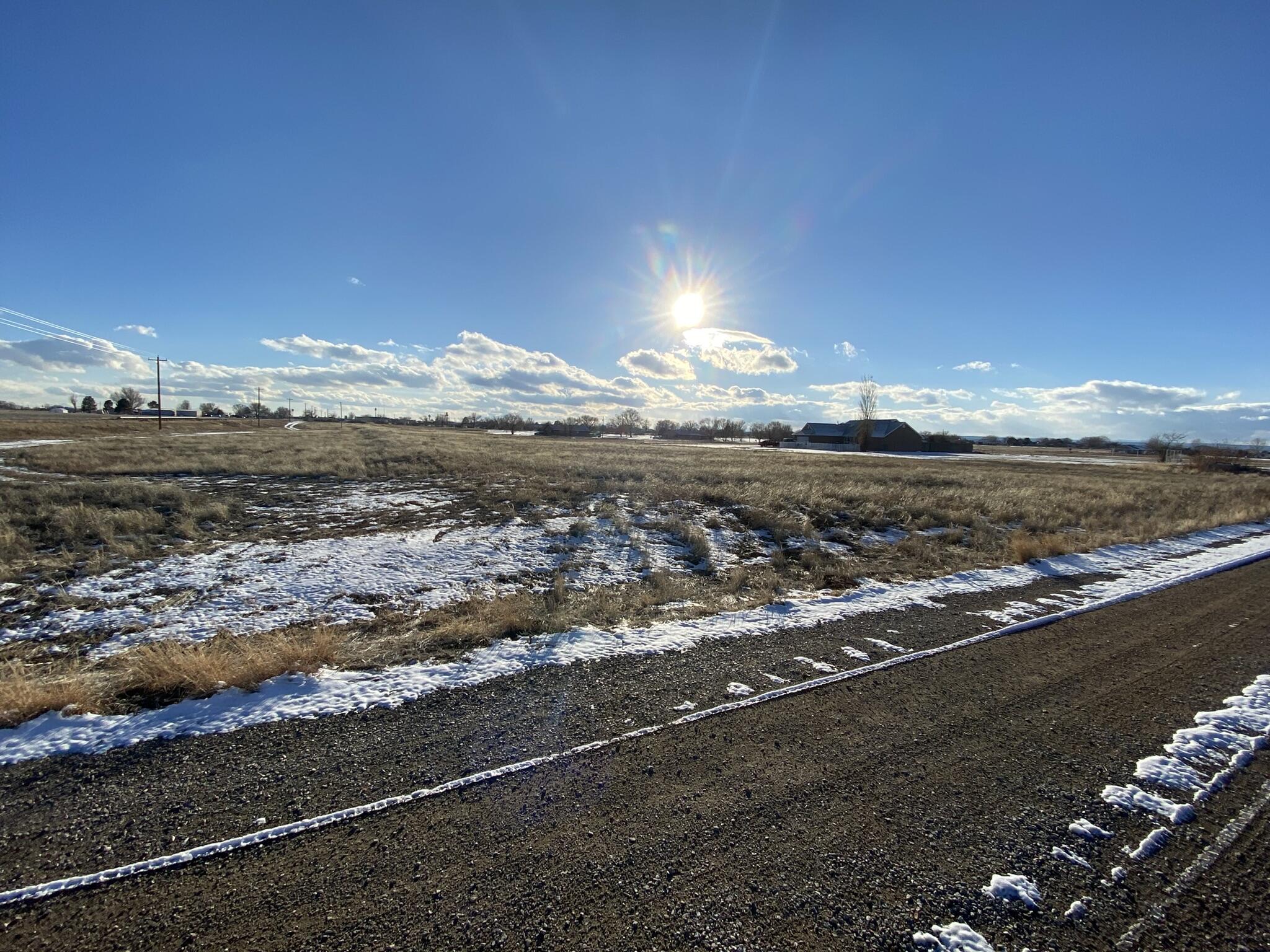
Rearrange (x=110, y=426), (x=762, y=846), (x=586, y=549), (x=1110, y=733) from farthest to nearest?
(x=110, y=426)
(x=586, y=549)
(x=1110, y=733)
(x=762, y=846)

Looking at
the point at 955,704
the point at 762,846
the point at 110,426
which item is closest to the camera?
the point at 762,846

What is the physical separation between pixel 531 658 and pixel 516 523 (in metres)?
8.06

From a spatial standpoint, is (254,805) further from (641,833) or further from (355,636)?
(355,636)

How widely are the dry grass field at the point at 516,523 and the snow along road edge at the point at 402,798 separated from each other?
7.43ft

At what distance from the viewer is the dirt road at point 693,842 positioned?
242 cm

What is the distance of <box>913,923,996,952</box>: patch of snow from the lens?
93.7 inches

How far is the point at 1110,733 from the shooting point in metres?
4.20

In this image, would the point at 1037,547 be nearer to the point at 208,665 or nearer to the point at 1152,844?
→ the point at 1152,844

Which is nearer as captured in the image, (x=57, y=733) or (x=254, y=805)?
(x=254, y=805)

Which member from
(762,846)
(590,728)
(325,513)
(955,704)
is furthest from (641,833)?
(325,513)

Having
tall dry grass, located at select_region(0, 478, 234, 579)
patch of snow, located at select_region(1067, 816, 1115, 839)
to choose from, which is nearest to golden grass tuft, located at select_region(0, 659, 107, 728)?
tall dry grass, located at select_region(0, 478, 234, 579)

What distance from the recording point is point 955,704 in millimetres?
4621

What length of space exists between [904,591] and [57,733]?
10.2 meters

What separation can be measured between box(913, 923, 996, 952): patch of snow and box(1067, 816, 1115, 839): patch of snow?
1251mm
